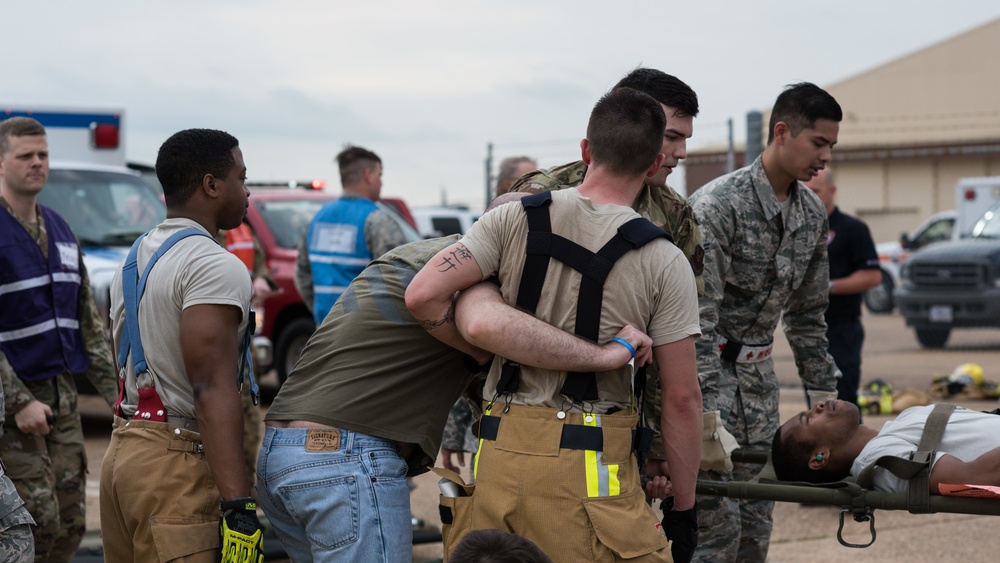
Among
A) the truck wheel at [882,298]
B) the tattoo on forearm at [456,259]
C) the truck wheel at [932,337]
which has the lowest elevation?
the truck wheel at [882,298]

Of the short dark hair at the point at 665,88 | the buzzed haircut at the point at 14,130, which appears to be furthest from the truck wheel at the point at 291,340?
the short dark hair at the point at 665,88

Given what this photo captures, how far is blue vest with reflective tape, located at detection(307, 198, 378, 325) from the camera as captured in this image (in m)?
7.17

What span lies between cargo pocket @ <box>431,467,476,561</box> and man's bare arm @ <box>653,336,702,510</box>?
56 cm

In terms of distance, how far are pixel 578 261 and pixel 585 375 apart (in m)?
0.31

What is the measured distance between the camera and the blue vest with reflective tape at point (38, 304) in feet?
16.4

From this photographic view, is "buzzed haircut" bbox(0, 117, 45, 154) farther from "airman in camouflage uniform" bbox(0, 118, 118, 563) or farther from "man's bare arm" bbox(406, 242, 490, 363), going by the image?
"man's bare arm" bbox(406, 242, 490, 363)

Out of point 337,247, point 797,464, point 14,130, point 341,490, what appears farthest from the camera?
point 337,247

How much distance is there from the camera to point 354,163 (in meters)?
7.26

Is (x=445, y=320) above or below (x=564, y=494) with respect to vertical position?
above

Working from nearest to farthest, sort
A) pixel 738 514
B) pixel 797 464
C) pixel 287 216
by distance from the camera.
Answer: pixel 797 464 < pixel 738 514 < pixel 287 216

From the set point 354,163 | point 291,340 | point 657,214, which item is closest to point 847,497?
point 657,214

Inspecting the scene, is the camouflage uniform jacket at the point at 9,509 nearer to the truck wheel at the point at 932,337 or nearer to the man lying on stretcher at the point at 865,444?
the man lying on stretcher at the point at 865,444

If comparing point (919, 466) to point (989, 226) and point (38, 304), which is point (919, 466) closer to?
point (38, 304)

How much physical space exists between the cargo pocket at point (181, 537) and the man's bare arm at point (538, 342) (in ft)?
3.12
